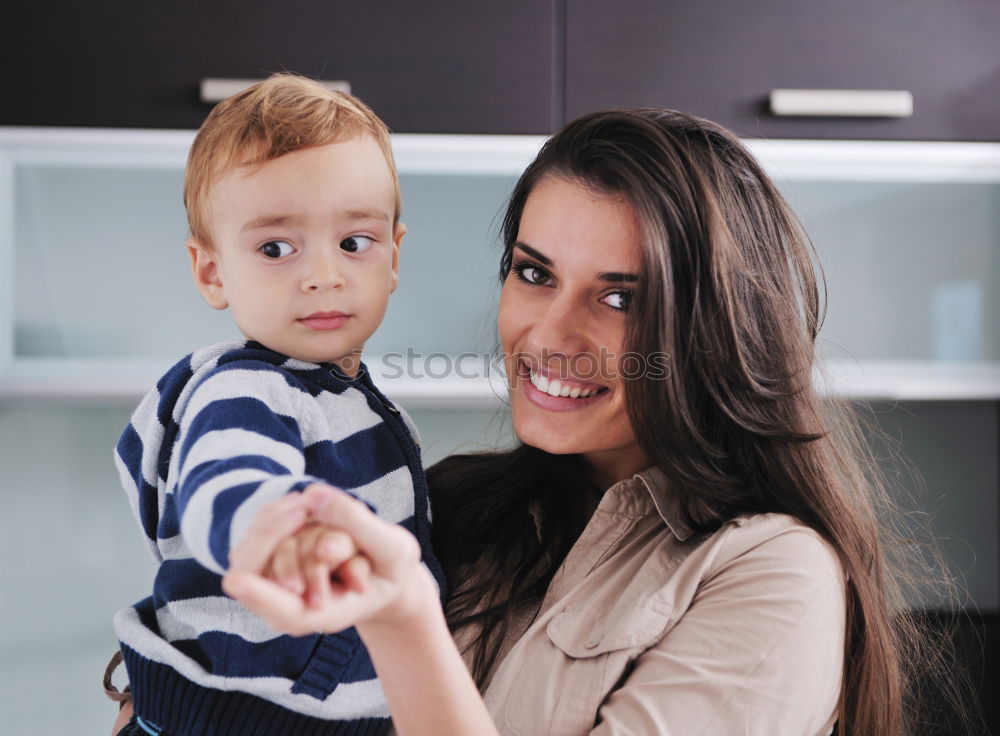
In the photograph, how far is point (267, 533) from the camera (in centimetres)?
53

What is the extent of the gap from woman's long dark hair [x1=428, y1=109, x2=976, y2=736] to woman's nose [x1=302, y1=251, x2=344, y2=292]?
1.01 ft

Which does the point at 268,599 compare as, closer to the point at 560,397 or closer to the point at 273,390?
the point at 273,390

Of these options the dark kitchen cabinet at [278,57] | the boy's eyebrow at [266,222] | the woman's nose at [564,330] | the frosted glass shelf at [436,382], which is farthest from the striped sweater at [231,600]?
the dark kitchen cabinet at [278,57]

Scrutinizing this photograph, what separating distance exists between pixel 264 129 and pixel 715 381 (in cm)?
53

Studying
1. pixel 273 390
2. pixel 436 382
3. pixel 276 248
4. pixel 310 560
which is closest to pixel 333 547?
pixel 310 560

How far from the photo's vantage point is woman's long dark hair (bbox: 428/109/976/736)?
97 centimetres

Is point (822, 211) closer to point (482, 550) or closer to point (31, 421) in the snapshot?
point (482, 550)

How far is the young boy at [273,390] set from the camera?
A: 0.82m

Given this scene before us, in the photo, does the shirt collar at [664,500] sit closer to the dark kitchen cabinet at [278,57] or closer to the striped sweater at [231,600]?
the striped sweater at [231,600]

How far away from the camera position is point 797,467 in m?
1.01

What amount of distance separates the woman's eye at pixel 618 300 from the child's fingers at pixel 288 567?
0.56m

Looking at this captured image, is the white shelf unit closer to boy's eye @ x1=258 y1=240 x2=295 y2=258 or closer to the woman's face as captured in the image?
the woman's face

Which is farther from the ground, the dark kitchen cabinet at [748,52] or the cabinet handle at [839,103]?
the dark kitchen cabinet at [748,52]

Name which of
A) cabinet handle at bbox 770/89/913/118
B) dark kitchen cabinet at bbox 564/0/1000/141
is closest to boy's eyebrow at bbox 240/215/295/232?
dark kitchen cabinet at bbox 564/0/1000/141
